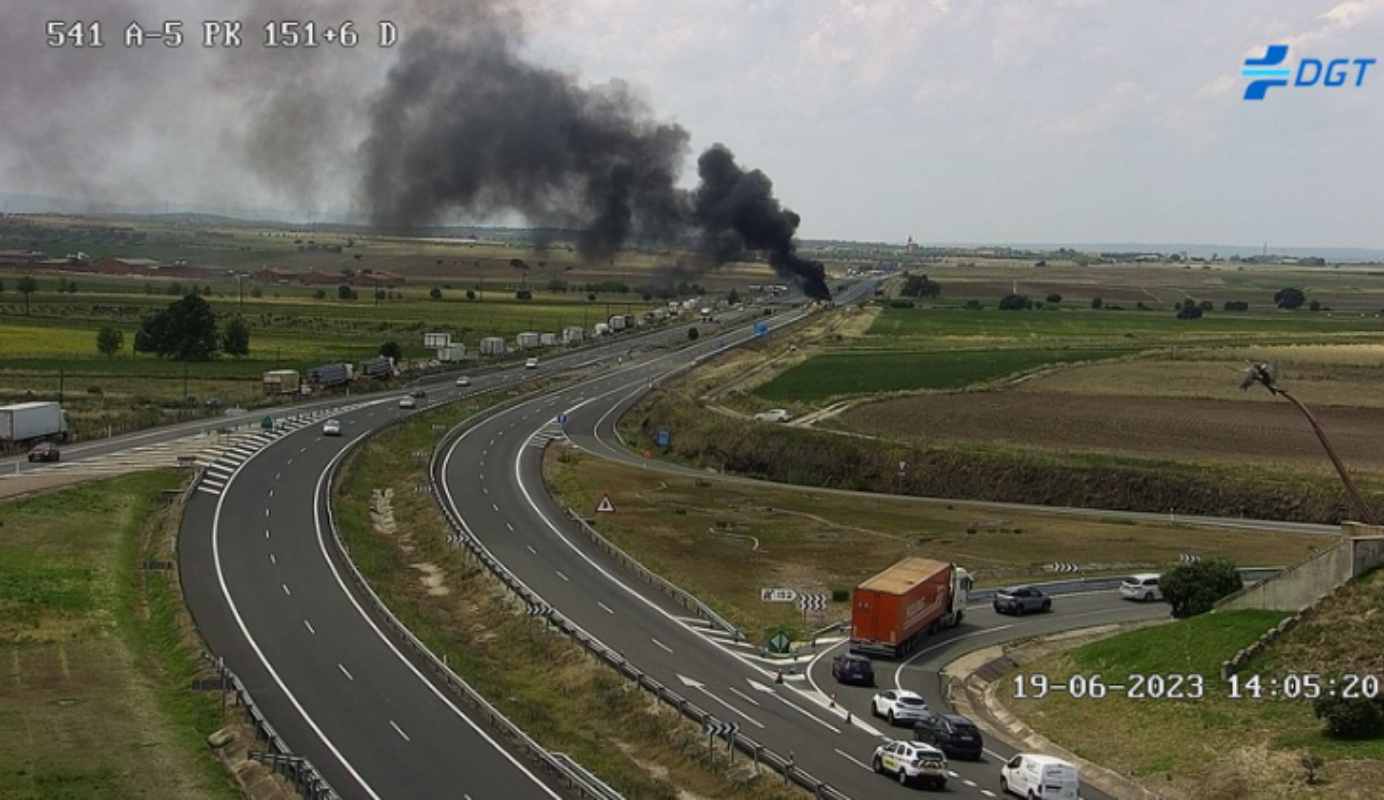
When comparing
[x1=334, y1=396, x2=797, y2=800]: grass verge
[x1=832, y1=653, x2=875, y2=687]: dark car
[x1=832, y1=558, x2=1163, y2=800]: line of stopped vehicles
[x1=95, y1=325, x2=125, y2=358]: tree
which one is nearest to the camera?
[x1=832, y1=558, x2=1163, y2=800]: line of stopped vehicles

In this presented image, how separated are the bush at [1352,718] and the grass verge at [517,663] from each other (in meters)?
15.1

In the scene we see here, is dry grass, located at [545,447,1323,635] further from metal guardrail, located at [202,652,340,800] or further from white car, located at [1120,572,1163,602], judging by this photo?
metal guardrail, located at [202,652,340,800]

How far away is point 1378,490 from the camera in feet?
275

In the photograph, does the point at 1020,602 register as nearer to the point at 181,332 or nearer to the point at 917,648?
the point at 917,648

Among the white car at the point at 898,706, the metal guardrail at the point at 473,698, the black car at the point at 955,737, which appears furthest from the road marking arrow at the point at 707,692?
the metal guardrail at the point at 473,698

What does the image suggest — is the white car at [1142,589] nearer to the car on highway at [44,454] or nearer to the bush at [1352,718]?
the bush at [1352,718]

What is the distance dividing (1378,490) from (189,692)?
218ft

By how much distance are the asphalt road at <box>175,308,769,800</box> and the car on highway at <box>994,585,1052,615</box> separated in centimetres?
2708

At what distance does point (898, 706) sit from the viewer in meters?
46.2

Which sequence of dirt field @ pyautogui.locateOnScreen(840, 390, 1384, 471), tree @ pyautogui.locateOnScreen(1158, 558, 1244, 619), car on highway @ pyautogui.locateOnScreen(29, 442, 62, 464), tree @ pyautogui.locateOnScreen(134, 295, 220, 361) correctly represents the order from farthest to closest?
tree @ pyautogui.locateOnScreen(134, 295, 220, 361) → dirt field @ pyautogui.locateOnScreen(840, 390, 1384, 471) → car on highway @ pyautogui.locateOnScreen(29, 442, 62, 464) → tree @ pyautogui.locateOnScreen(1158, 558, 1244, 619)

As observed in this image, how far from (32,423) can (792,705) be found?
Answer: 72.5 m

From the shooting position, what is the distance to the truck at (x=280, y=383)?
132 meters

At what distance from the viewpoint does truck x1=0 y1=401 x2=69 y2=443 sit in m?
99.0

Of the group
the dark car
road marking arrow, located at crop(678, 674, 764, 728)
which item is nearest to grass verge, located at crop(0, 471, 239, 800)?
road marking arrow, located at crop(678, 674, 764, 728)
